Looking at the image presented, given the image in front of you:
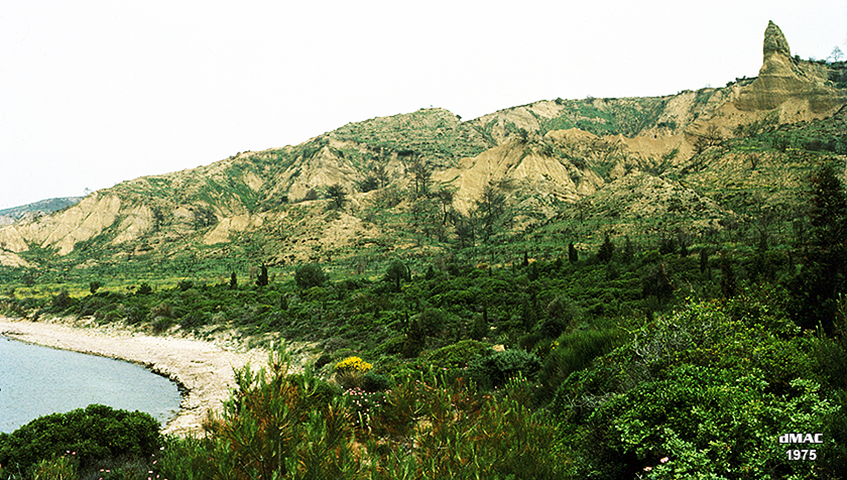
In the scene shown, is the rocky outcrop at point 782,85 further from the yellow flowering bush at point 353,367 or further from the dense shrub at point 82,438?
the dense shrub at point 82,438

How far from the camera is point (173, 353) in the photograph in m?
30.0

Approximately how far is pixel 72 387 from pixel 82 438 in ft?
54.9

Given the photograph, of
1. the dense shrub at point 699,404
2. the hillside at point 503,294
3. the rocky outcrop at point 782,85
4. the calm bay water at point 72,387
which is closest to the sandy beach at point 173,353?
the calm bay water at point 72,387

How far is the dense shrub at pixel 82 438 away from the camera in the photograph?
903 cm

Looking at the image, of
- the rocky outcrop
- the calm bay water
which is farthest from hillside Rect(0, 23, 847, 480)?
the calm bay water

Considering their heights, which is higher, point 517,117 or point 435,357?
point 517,117

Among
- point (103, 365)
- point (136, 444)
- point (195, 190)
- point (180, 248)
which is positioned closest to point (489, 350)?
point (136, 444)

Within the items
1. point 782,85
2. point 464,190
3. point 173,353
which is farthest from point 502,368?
point 782,85

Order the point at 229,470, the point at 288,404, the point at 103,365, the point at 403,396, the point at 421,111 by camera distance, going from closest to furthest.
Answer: the point at 229,470, the point at 288,404, the point at 403,396, the point at 103,365, the point at 421,111

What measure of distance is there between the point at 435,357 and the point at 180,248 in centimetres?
10026

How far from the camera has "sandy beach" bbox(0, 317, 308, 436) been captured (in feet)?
63.1

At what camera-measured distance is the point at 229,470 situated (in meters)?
3.44

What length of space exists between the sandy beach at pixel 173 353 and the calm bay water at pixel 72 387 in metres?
0.71

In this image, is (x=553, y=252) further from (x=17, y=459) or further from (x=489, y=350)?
(x=17, y=459)
